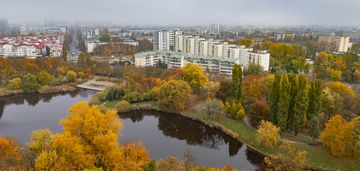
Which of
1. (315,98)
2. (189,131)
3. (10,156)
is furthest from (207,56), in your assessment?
(10,156)

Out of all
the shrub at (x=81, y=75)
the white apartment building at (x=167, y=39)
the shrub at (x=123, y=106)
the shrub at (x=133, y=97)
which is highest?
the white apartment building at (x=167, y=39)

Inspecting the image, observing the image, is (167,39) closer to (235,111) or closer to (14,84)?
(14,84)

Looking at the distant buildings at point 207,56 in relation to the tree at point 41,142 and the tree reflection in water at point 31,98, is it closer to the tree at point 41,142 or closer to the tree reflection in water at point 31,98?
the tree reflection in water at point 31,98

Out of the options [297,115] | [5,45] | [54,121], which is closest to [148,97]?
[54,121]

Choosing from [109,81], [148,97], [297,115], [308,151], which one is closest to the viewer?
[308,151]

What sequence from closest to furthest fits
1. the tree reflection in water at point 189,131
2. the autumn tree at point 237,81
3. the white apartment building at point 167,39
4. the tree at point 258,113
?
1. the tree reflection in water at point 189,131
2. the tree at point 258,113
3. the autumn tree at point 237,81
4. the white apartment building at point 167,39

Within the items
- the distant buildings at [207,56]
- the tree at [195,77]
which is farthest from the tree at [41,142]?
the distant buildings at [207,56]

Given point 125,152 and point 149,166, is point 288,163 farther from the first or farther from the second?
point 125,152
